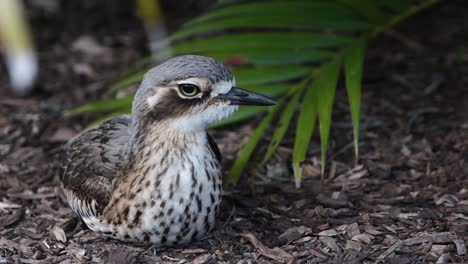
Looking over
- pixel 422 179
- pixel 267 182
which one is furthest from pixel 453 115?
pixel 267 182

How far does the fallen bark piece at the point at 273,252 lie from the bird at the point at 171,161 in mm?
298

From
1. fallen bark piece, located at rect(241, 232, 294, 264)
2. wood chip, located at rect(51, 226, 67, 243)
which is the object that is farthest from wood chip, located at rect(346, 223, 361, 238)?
wood chip, located at rect(51, 226, 67, 243)

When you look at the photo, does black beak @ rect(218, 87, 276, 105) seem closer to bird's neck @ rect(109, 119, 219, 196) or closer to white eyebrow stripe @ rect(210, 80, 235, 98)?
white eyebrow stripe @ rect(210, 80, 235, 98)

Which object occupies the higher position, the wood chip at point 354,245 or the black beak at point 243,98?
the black beak at point 243,98

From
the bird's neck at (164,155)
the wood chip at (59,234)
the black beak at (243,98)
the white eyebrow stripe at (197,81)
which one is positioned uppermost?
the white eyebrow stripe at (197,81)

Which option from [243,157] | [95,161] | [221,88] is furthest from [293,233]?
[95,161]

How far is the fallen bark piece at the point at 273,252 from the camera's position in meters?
4.72

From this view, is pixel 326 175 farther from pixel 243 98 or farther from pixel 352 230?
pixel 243 98

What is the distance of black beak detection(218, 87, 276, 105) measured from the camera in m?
4.59

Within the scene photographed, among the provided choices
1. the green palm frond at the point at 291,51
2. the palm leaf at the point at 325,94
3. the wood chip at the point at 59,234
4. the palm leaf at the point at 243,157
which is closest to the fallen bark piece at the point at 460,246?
the palm leaf at the point at 325,94

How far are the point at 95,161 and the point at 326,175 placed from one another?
1.64 meters

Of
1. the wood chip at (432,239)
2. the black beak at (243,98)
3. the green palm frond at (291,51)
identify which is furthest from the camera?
the green palm frond at (291,51)

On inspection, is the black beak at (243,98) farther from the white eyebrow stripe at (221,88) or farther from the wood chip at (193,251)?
the wood chip at (193,251)

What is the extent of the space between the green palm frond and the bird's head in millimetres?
958
